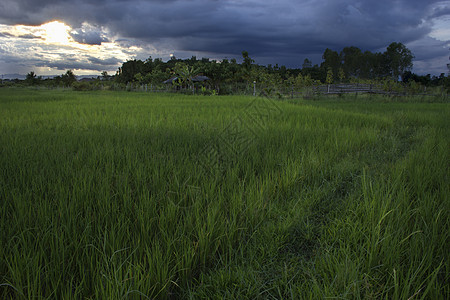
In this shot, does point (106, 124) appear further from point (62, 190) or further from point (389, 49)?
point (389, 49)

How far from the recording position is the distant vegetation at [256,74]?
24328 mm

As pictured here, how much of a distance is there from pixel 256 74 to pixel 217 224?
22.3 m

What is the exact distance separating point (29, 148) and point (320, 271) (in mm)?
3083

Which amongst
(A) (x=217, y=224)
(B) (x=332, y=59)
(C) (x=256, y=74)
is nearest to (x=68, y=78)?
(C) (x=256, y=74)

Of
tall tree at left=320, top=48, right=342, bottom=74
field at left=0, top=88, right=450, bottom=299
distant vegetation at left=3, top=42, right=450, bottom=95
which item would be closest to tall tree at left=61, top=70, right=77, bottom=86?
distant vegetation at left=3, top=42, right=450, bottom=95

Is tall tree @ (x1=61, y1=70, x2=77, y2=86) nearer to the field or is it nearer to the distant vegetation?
the distant vegetation

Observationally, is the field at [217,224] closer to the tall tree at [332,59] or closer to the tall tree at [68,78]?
the tall tree at [68,78]

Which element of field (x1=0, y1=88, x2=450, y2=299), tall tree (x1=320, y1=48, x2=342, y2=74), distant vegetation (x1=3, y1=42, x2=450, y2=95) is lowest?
field (x1=0, y1=88, x2=450, y2=299)

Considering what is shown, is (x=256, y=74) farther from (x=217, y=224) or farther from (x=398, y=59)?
(x=398, y=59)

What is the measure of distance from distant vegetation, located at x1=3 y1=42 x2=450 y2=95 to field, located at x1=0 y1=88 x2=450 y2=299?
53.8 feet

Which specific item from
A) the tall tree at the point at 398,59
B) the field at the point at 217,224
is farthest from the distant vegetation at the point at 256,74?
the field at the point at 217,224

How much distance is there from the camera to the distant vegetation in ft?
79.8

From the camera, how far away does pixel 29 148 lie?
273 cm

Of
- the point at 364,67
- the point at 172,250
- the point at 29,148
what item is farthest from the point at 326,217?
the point at 364,67
